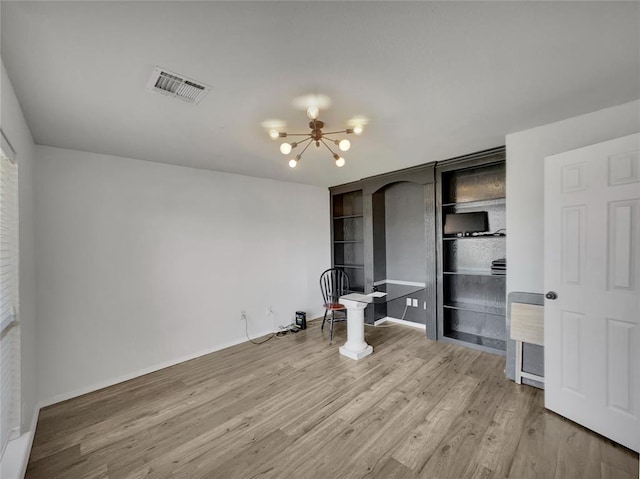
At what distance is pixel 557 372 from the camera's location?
2109mm

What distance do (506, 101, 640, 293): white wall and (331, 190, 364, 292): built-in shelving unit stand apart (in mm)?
2524

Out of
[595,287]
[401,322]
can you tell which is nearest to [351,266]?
[401,322]

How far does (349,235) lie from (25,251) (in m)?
4.18

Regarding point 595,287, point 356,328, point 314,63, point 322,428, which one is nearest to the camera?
point 314,63

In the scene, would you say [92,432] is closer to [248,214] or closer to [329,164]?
[248,214]

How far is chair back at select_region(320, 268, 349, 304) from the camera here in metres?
4.71

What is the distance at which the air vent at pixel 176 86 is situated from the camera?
5.12 ft

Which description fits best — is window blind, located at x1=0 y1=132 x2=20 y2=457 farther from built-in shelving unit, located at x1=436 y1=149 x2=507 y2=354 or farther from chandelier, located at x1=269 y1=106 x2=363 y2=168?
built-in shelving unit, located at x1=436 y1=149 x2=507 y2=354

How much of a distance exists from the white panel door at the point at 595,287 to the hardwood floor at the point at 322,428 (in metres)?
0.20

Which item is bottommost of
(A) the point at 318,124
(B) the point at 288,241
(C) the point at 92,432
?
(C) the point at 92,432

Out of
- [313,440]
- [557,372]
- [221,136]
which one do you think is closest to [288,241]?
[221,136]

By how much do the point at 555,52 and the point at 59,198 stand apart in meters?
3.90

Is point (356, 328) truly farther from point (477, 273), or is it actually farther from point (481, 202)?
point (481, 202)

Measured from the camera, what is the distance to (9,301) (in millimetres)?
1776
